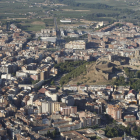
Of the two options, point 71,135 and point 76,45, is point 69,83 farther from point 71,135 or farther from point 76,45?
point 76,45

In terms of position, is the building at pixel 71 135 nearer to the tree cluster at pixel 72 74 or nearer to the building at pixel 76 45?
the tree cluster at pixel 72 74

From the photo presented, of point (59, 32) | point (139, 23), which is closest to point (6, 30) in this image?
point (59, 32)

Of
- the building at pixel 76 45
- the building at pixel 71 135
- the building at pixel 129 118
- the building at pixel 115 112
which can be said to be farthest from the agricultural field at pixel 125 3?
the building at pixel 71 135

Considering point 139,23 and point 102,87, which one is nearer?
point 102,87

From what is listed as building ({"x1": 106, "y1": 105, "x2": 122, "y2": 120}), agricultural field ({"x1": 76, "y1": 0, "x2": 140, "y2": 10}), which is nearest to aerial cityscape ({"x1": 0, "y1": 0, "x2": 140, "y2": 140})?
building ({"x1": 106, "y1": 105, "x2": 122, "y2": 120})

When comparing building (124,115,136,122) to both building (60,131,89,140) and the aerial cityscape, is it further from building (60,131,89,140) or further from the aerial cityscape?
building (60,131,89,140)

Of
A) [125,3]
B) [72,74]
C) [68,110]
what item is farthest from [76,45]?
[125,3]

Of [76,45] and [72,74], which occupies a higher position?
[72,74]

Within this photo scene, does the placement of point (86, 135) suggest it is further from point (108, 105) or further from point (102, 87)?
point (102, 87)
